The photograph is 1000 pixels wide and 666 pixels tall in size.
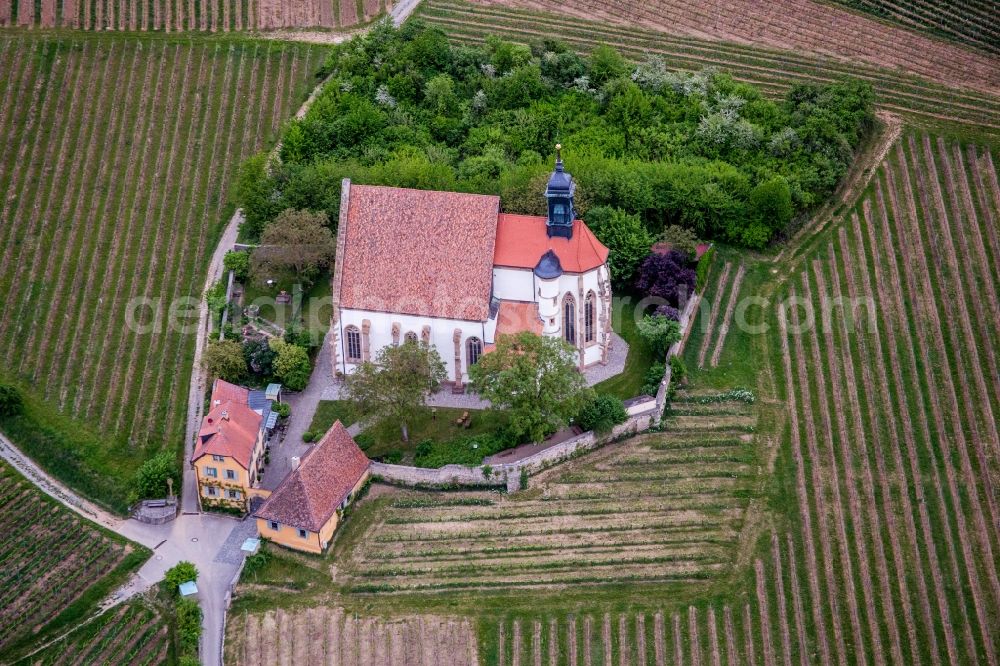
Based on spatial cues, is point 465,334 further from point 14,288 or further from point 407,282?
point 14,288

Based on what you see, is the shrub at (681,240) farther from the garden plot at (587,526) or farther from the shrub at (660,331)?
the garden plot at (587,526)

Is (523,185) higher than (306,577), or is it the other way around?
(523,185)

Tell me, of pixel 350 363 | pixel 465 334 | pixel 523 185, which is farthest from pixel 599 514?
pixel 523 185

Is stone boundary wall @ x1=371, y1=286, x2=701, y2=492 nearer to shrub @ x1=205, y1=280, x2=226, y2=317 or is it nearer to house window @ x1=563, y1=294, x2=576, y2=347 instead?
house window @ x1=563, y1=294, x2=576, y2=347

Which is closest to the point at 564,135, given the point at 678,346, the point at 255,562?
the point at 678,346

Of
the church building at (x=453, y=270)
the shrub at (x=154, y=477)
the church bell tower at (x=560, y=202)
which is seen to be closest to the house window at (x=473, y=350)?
the church building at (x=453, y=270)

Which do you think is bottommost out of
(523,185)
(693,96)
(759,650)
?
(759,650)
